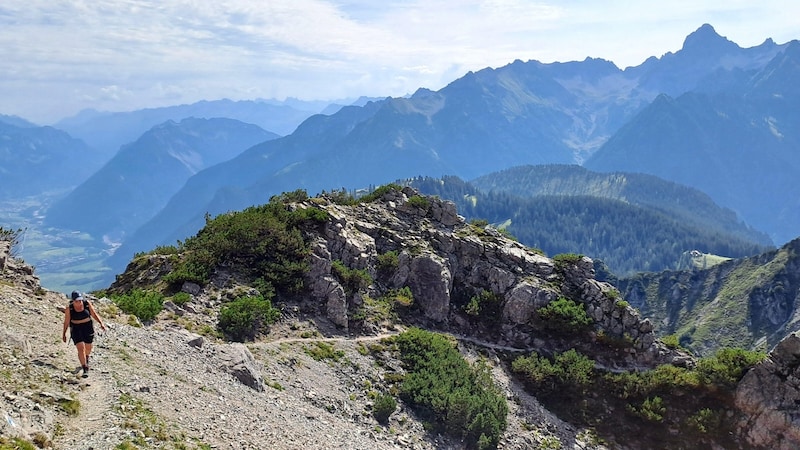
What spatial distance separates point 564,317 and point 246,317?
29.6m

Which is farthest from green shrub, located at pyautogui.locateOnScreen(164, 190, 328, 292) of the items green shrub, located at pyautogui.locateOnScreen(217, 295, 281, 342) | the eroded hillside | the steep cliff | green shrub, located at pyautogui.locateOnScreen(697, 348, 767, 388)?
the steep cliff

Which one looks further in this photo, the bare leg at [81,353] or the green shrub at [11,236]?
the green shrub at [11,236]

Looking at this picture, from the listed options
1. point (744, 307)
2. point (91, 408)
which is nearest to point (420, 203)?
point (91, 408)

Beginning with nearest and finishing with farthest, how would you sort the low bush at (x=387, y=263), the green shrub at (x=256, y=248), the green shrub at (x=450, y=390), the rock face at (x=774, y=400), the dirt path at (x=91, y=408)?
the dirt path at (x=91, y=408) < the green shrub at (x=450, y=390) < the rock face at (x=774, y=400) < the green shrub at (x=256, y=248) < the low bush at (x=387, y=263)

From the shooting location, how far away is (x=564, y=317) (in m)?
50.1

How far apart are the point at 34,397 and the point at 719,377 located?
47.1 m

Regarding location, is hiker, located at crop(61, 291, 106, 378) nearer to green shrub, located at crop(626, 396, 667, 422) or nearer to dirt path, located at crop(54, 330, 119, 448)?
dirt path, located at crop(54, 330, 119, 448)

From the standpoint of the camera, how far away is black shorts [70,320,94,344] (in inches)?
868

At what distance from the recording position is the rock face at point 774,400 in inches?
1583

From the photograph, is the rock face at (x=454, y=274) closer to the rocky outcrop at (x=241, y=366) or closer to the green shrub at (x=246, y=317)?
the green shrub at (x=246, y=317)

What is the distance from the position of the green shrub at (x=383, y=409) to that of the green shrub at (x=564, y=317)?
21.5 meters

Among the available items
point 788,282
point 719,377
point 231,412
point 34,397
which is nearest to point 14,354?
point 34,397

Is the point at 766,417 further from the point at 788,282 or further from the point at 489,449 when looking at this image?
the point at 788,282

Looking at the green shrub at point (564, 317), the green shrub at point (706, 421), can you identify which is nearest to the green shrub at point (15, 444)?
the green shrub at point (564, 317)
